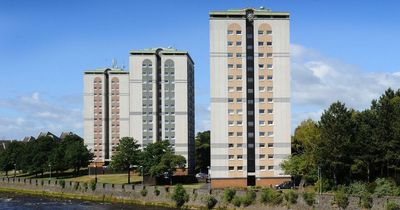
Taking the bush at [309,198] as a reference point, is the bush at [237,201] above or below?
below

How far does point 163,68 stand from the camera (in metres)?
144

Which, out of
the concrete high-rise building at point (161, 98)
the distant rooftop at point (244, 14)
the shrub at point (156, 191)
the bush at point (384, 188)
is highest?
the distant rooftop at point (244, 14)

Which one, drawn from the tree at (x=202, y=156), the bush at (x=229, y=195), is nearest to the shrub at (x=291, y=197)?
the bush at (x=229, y=195)

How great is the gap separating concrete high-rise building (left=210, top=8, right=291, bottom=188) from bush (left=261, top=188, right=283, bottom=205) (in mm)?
27142

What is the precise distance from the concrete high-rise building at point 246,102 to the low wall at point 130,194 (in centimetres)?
1655

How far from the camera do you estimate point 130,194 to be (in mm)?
89000

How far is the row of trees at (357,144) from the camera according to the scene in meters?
72.6

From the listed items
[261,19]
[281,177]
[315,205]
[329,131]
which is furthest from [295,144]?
[315,205]

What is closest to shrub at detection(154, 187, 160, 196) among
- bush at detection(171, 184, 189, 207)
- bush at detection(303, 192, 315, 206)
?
bush at detection(171, 184, 189, 207)

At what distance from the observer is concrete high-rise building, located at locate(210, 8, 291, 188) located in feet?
322

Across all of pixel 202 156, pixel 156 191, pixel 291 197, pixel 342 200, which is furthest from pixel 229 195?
pixel 202 156

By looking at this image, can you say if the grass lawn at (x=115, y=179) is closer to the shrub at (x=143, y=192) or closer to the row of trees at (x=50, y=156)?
the row of trees at (x=50, y=156)

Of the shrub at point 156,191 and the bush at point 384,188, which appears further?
the shrub at point 156,191

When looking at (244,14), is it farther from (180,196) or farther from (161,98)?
(161,98)
